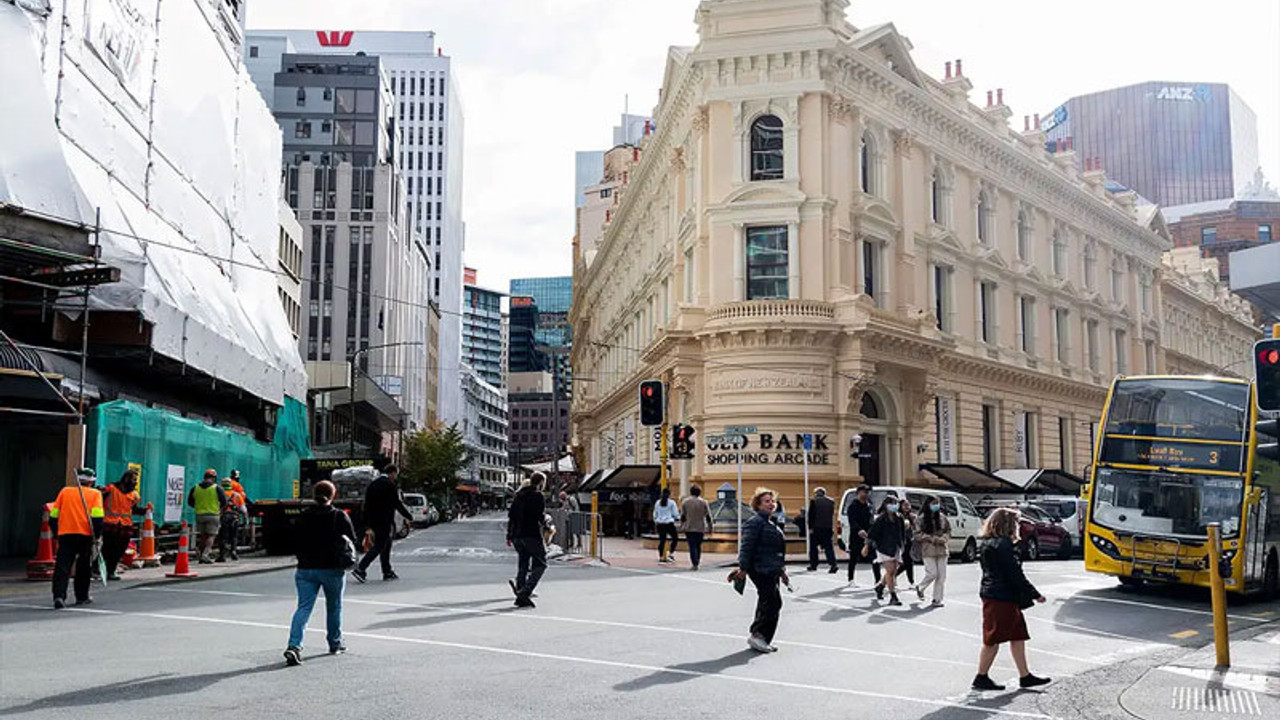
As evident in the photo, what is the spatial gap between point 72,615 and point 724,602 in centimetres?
792

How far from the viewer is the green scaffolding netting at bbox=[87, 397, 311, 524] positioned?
1845 cm

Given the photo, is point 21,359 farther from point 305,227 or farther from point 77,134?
point 305,227

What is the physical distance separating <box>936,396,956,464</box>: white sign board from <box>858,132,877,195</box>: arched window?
25.5 feet

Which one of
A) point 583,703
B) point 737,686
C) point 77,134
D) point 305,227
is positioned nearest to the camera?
point 583,703

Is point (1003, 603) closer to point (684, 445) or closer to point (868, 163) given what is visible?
point (684, 445)

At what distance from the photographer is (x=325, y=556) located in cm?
966

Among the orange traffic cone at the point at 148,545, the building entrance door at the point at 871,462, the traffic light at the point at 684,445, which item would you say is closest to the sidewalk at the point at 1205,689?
the traffic light at the point at 684,445

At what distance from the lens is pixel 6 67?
58.4ft

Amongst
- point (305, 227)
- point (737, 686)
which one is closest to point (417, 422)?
point (305, 227)

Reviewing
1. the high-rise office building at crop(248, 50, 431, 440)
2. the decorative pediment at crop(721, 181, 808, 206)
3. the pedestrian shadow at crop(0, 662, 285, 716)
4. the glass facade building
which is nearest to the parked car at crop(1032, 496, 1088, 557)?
the decorative pediment at crop(721, 181, 808, 206)

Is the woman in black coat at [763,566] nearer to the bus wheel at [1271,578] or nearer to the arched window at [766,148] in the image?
the bus wheel at [1271,578]

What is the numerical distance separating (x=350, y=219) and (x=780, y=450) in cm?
6558

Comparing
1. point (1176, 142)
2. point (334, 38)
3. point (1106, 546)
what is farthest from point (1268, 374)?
point (1176, 142)

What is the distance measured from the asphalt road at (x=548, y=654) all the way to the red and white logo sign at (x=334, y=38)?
121886 mm
